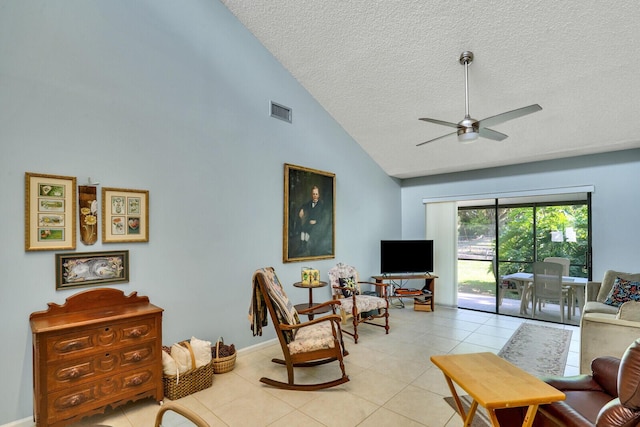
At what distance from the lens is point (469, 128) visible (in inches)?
113

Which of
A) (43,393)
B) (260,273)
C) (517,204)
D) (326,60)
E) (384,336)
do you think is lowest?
(384,336)

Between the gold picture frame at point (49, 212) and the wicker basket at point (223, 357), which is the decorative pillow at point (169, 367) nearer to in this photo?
the wicker basket at point (223, 357)

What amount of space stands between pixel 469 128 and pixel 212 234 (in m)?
2.76

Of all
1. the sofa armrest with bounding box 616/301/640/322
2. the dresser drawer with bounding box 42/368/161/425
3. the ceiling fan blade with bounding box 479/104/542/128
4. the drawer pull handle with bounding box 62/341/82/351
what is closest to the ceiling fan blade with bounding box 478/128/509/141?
the ceiling fan blade with bounding box 479/104/542/128

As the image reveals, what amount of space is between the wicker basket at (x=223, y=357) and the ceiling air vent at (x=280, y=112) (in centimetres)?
278

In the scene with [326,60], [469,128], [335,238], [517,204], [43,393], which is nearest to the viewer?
[43,393]

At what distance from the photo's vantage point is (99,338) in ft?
7.89

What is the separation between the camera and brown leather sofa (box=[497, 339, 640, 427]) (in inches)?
51.9

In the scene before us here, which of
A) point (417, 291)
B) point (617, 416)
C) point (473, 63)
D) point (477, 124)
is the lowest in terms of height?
point (417, 291)

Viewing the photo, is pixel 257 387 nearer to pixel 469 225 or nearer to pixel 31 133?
pixel 31 133

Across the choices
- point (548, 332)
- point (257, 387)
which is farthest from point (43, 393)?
point (548, 332)

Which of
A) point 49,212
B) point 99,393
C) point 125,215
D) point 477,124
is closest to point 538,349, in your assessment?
point 477,124

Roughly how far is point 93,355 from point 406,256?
187 inches

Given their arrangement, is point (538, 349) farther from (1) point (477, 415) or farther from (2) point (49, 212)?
(2) point (49, 212)
